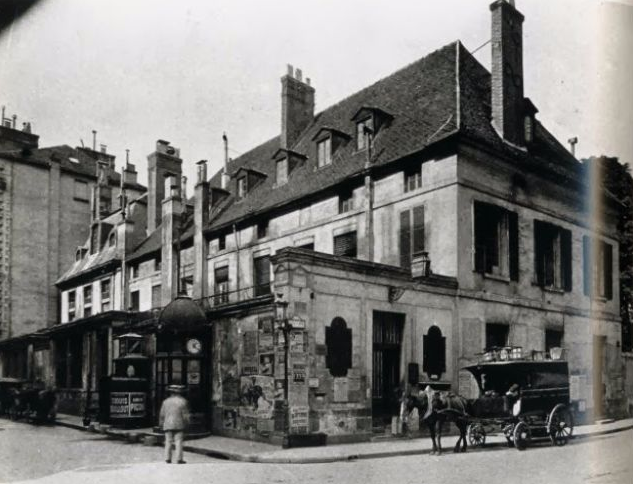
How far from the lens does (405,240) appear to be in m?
20.3

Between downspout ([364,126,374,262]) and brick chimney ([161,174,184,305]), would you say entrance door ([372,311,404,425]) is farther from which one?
brick chimney ([161,174,184,305])

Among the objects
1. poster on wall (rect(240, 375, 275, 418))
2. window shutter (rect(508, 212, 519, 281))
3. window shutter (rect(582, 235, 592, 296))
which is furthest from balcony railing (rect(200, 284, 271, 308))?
window shutter (rect(582, 235, 592, 296))

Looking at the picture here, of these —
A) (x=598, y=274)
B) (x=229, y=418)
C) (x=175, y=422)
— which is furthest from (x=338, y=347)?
(x=598, y=274)

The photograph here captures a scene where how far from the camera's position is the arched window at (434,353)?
18.8m

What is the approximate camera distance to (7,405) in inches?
1073

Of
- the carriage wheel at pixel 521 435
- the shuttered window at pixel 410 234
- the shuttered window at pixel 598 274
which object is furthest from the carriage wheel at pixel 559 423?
the shuttered window at pixel 598 274

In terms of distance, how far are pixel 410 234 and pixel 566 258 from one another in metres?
5.71

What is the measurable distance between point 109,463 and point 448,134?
12031 millimetres

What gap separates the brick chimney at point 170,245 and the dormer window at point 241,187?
274 centimetres

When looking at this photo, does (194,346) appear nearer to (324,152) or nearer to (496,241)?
(324,152)

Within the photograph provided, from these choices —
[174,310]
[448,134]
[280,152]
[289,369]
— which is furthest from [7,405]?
[448,134]

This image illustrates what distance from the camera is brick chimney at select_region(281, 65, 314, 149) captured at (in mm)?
28884

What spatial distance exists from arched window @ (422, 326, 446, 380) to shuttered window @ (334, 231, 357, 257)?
416 cm

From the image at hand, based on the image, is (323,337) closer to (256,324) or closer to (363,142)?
(256,324)
